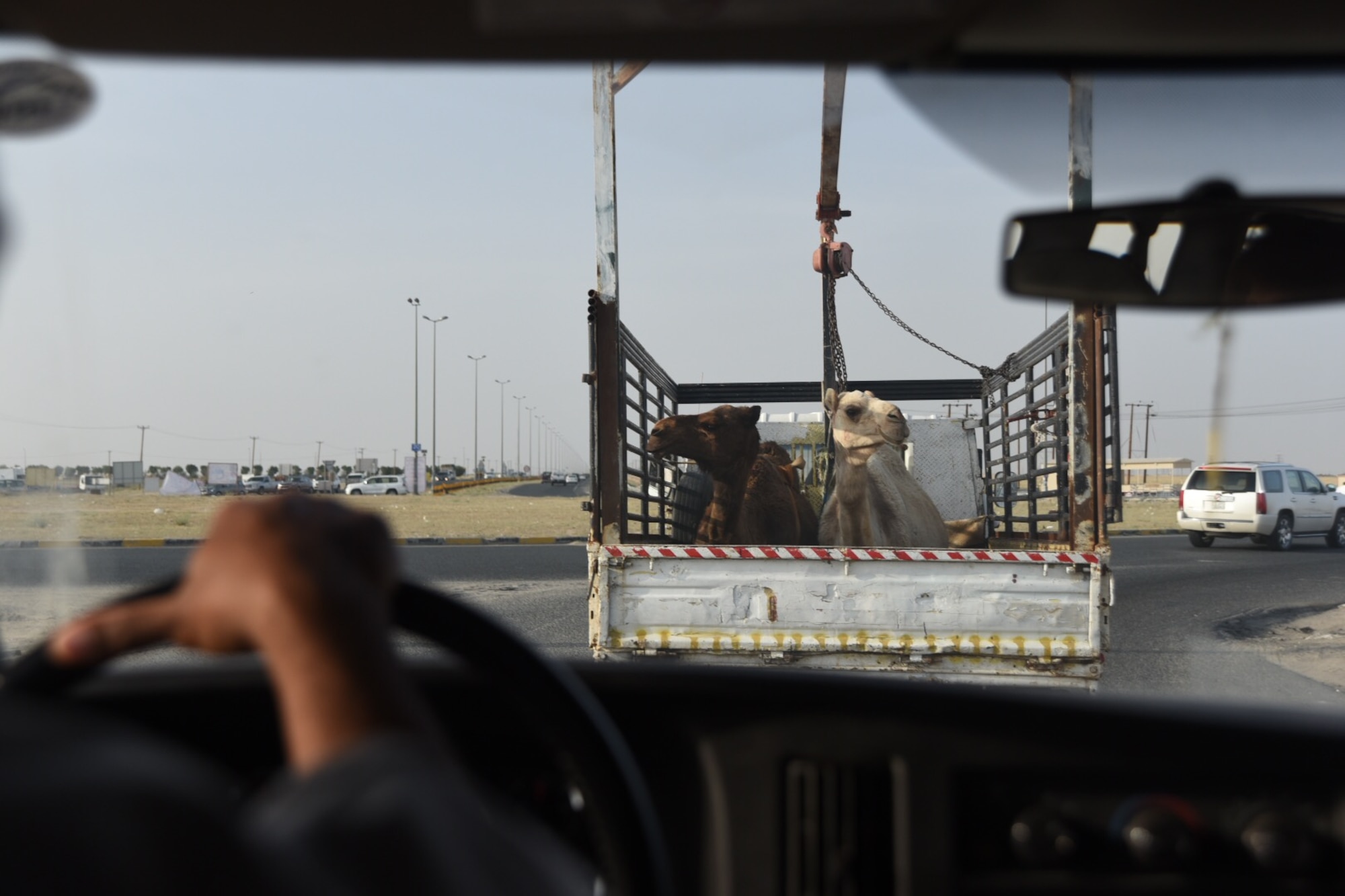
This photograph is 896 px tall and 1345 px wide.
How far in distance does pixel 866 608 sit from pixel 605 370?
204 centimetres

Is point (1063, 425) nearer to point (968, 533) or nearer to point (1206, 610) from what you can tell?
point (968, 533)

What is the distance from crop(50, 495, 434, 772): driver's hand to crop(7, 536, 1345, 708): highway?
6.07 ft

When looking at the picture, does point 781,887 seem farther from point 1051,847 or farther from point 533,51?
point 533,51

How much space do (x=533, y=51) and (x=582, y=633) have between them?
28.4 feet

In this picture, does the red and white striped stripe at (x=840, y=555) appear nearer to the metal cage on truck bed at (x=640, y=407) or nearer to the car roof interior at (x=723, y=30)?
the metal cage on truck bed at (x=640, y=407)

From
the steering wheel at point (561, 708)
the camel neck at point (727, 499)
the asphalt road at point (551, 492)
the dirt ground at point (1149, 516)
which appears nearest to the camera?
the steering wheel at point (561, 708)

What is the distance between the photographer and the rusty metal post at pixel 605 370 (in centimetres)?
689

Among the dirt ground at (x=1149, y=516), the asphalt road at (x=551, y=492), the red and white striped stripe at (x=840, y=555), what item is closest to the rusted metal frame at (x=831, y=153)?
the red and white striped stripe at (x=840, y=555)

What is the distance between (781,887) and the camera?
2.17m

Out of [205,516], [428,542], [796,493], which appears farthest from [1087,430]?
[428,542]

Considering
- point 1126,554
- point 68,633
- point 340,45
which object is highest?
point 340,45

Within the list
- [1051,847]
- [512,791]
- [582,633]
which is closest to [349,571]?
[512,791]

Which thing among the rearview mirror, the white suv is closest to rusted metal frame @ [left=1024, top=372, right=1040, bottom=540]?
the rearview mirror

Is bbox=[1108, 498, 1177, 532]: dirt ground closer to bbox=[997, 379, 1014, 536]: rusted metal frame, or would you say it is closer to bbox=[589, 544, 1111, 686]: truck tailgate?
bbox=[997, 379, 1014, 536]: rusted metal frame
